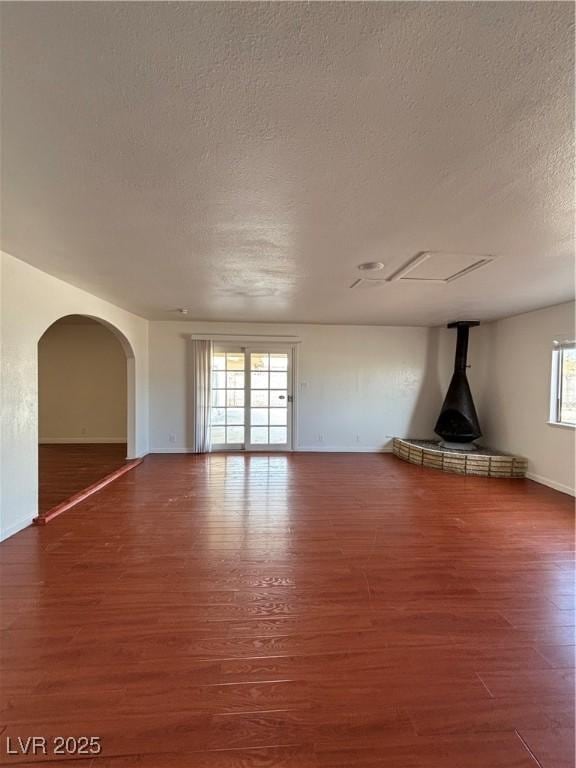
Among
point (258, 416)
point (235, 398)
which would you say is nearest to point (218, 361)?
point (235, 398)

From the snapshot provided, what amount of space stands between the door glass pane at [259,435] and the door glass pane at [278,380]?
32.7 inches

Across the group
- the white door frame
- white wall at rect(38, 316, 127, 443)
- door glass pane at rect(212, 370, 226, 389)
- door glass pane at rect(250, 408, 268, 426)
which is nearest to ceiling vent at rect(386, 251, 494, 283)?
the white door frame

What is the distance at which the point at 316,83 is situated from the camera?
3.57ft

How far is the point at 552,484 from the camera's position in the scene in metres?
4.43

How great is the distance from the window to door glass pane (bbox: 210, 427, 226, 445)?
5116 mm

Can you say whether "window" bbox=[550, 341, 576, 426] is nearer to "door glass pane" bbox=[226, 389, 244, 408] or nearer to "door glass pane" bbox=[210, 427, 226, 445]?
"door glass pane" bbox=[226, 389, 244, 408]

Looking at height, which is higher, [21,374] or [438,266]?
[438,266]

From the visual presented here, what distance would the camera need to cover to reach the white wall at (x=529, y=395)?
429 cm

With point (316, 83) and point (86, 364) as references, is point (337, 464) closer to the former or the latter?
point (316, 83)

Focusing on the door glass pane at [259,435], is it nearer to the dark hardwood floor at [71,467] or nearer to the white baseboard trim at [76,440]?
the dark hardwood floor at [71,467]

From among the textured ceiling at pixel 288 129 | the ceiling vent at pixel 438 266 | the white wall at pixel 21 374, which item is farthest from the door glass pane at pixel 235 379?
the textured ceiling at pixel 288 129

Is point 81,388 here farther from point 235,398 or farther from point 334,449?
point 334,449

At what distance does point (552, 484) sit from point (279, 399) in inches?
168

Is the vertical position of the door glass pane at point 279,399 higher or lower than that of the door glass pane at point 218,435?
higher
